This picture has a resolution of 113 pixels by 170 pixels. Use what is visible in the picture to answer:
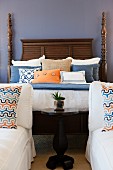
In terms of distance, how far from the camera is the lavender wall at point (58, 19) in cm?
535

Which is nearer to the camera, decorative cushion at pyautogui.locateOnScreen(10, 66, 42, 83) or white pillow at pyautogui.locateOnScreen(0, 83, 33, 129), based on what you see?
white pillow at pyautogui.locateOnScreen(0, 83, 33, 129)

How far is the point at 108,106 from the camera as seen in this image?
251 cm

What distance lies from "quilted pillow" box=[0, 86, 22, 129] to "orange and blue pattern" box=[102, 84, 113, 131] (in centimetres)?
85

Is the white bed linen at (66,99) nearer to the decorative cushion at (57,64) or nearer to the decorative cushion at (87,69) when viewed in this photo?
the decorative cushion at (87,69)

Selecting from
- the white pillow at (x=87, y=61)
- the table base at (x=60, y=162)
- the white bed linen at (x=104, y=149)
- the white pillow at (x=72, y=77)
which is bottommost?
the table base at (x=60, y=162)

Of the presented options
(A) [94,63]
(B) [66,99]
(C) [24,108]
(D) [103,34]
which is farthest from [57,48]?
(C) [24,108]

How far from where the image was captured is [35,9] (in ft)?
17.8

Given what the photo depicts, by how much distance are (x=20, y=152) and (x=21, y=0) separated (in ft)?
12.9

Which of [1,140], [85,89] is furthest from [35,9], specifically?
[1,140]

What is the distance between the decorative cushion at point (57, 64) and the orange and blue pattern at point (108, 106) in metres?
2.31

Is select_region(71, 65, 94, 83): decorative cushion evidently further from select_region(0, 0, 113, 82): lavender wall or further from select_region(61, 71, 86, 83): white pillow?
select_region(0, 0, 113, 82): lavender wall

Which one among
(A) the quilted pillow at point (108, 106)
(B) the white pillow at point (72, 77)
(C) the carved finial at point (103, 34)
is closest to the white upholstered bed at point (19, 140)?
(A) the quilted pillow at point (108, 106)

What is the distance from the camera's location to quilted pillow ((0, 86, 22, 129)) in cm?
250

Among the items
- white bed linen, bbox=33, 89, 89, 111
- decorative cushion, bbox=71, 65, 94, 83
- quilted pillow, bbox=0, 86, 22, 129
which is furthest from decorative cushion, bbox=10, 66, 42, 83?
quilted pillow, bbox=0, 86, 22, 129
